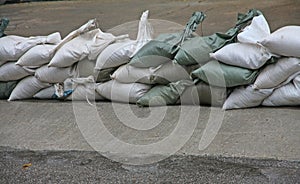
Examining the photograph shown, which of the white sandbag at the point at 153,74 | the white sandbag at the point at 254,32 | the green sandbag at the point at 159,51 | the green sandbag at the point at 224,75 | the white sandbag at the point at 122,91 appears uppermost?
the white sandbag at the point at 254,32

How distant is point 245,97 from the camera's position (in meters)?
4.71

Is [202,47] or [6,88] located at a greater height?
[202,47]

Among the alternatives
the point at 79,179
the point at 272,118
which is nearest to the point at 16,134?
the point at 79,179

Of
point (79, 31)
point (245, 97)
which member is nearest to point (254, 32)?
point (245, 97)

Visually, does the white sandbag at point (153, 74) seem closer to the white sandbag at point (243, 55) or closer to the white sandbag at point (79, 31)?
the white sandbag at point (243, 55)

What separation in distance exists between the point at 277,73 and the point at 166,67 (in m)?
1.07

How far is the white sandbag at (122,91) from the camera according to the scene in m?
5.14

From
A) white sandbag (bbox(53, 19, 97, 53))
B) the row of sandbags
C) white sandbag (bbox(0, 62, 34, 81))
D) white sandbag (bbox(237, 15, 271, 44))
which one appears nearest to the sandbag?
the row of sandbags

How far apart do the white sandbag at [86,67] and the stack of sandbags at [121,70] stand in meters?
0.12

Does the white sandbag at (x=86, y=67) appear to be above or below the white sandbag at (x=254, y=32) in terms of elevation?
below

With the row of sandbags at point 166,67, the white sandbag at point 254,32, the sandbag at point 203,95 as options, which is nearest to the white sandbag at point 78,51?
the row of sandbags at point 166,67

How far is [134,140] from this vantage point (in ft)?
14.5

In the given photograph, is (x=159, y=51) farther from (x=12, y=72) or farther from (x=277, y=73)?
(x=12, y=72)

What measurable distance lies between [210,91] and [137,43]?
3.19ft
